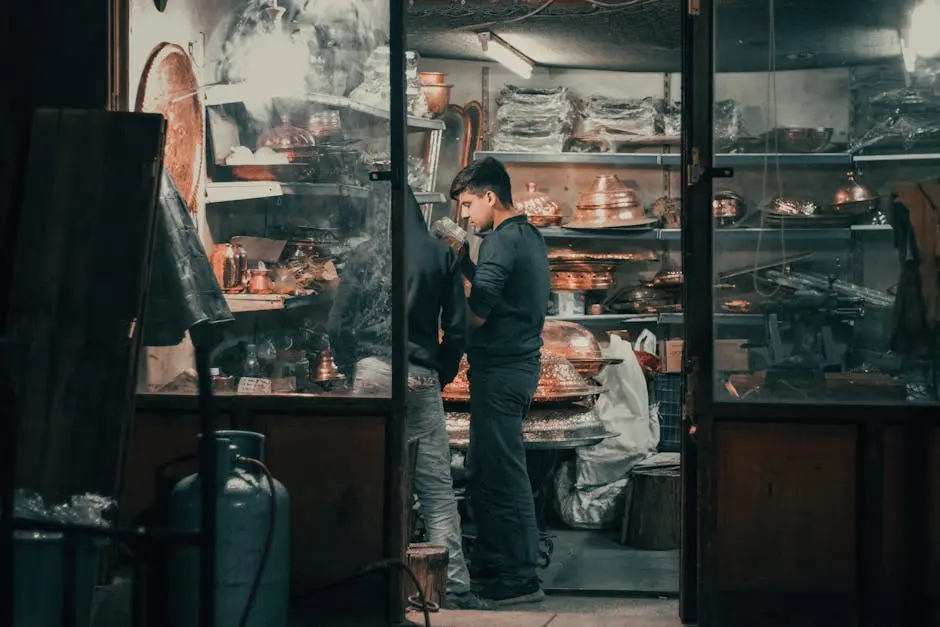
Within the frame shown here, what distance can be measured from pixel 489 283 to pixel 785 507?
6.38 feet

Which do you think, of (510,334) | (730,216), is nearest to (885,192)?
(730,216)

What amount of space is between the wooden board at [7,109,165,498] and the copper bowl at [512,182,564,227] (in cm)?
461

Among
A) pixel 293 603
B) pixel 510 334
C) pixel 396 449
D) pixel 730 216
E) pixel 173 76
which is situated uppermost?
pixel 173 76

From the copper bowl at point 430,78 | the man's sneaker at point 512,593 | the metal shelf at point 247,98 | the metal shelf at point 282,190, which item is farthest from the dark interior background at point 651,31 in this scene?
the man's sneaker at point 512,593

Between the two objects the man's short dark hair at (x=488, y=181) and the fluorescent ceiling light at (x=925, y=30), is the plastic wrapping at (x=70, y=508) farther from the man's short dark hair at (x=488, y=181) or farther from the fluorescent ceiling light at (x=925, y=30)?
the fluorescent ceiling light at (x=925, y=30)

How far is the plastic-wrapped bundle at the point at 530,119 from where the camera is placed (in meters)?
8.87

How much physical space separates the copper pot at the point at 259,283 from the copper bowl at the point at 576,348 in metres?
3.02

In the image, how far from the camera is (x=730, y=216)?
15.2 feet

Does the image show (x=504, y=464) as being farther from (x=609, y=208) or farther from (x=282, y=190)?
(x=609, y=208)

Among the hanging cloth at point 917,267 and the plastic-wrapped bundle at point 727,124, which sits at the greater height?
the plastic-wrapped bundle at point 727,124

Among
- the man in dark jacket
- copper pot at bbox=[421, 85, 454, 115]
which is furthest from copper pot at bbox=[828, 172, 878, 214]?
copper pot at bbox=[421, 85, 454, 115]

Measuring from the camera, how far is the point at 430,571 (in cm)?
527

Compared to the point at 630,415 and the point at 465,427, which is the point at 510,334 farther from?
the point at 630,415

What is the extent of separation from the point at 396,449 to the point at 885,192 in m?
2.05
